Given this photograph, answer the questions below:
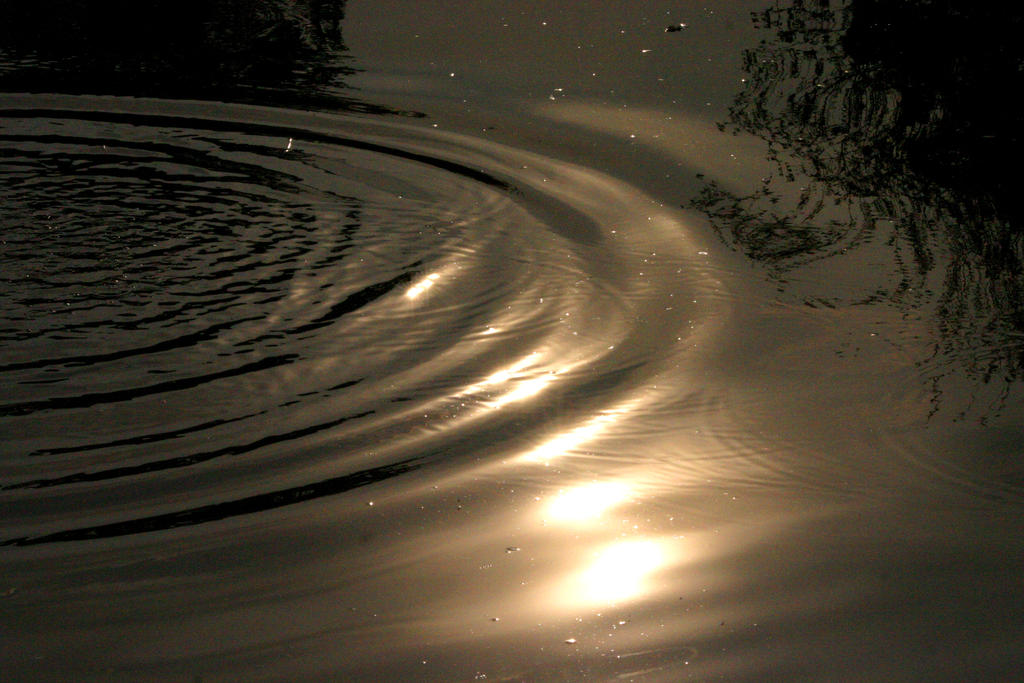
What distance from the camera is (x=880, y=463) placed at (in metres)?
2.47

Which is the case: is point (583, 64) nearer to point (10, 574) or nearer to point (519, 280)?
point (519, 280)

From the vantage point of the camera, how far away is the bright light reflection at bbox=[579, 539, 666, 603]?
204 centimetres

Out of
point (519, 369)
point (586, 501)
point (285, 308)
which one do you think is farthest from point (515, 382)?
point (285, 308)

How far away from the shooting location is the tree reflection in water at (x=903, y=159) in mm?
3175

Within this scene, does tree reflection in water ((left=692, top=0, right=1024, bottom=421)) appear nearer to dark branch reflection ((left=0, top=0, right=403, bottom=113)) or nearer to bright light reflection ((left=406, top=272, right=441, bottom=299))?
bright light reflection ((left=406, top=272, right=441, bottom=299))

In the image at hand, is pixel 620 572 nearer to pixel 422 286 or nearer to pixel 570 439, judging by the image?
A: pixel 570 439

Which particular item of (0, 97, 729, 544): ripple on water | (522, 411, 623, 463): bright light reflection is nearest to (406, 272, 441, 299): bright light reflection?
(0, 97, 729, 544): ripple on water

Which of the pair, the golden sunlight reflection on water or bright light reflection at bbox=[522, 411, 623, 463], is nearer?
the golden sunlight reflection on water

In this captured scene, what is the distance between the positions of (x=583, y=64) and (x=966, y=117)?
1674 mm

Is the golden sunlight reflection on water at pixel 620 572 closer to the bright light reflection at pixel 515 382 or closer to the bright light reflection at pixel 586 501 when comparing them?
the bright light reflection at pixel 586 501

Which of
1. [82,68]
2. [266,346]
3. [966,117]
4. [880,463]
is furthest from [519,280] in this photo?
[82,68]

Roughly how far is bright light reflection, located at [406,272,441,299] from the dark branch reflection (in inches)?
67.0

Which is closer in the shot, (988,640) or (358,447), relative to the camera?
(988,640)

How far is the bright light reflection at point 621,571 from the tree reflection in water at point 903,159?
949 mm
